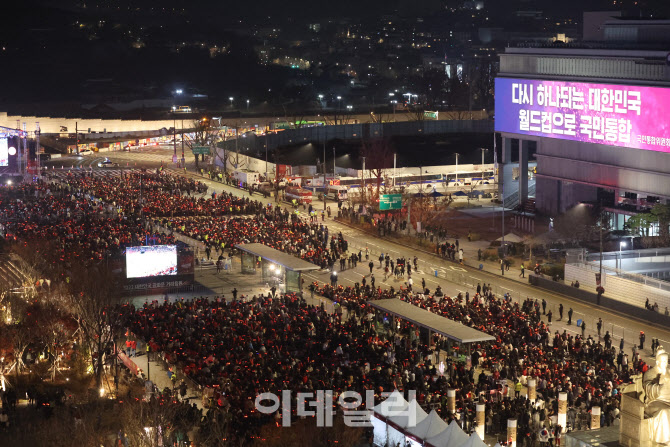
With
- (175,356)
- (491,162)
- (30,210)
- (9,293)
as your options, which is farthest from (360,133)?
(175,356)

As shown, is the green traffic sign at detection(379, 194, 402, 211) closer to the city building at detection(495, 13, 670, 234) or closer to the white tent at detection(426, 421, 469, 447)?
the city building at detection(495, 13, 670, 234)

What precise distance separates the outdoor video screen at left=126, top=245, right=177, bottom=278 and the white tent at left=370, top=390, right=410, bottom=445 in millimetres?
22506

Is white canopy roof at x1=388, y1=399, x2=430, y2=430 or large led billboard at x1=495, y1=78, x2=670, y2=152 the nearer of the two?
white canopy roof at x1=388, y1=399, x2=430, y2=430

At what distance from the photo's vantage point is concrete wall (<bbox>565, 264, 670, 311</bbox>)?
4319 centimetres

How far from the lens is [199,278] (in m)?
49.6

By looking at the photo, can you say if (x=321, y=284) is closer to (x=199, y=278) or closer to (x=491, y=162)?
(x=199, y=278)

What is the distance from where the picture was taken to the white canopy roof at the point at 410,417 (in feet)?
82.3

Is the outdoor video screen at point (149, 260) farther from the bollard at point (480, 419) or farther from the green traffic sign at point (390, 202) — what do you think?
the bollard at point (480, 419)

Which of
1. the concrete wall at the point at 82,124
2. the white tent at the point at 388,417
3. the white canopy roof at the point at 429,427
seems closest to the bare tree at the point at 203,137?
the concrete wall at the point at 82,124

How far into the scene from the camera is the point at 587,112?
6141cm

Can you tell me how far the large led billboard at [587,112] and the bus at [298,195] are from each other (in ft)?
46.0

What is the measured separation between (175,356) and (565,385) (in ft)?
38.6

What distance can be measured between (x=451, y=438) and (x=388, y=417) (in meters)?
2.61

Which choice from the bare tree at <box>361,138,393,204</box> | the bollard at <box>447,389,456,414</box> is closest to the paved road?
the bollard at <box>447,389,456,414</box>
